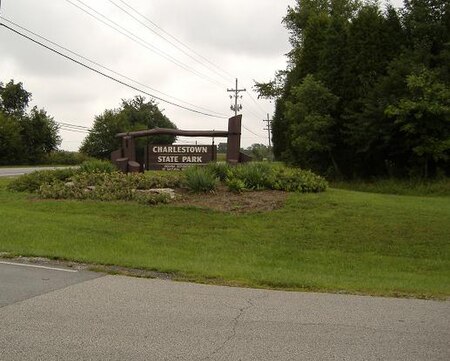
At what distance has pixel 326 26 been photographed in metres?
42.5

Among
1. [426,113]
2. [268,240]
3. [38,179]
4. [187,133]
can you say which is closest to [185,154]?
[187,133]

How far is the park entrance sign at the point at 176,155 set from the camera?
70.7 feet

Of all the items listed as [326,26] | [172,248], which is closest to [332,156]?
[326,26]

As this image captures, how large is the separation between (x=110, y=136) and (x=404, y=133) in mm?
53441

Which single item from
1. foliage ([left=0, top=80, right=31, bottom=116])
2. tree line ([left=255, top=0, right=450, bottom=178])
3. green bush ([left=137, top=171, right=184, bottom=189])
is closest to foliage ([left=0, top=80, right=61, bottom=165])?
foliage ([left=0, top=80, right=31, bottom=116])

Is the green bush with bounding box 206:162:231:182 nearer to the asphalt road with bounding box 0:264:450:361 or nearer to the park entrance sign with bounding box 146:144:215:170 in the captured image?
the park entrance sign with bounding box 146:144:215:170

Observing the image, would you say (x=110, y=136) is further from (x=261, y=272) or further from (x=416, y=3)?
(x=261, y=272)

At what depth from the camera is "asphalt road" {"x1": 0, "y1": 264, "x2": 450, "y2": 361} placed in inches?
206

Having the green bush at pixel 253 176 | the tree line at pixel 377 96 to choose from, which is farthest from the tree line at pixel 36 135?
the green bush at pixel 253 176

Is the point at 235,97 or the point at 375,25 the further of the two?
the point at 235,97

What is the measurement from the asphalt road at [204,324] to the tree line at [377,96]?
928 inches

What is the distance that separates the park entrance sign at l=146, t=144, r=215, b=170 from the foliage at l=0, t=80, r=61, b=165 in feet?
162

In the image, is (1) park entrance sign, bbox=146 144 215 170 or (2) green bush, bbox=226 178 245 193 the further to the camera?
(1) park entrance sign, bbox=146 144 215 170

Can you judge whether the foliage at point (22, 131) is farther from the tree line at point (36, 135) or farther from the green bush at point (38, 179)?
the green bush at point (38, 179)
